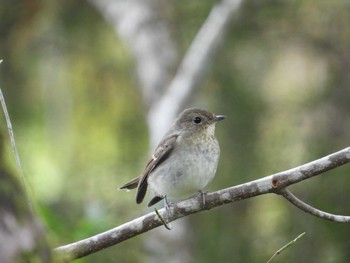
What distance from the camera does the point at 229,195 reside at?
3.26 meters

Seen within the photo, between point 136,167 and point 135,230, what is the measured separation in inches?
140

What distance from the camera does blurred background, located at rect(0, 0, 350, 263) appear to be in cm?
588

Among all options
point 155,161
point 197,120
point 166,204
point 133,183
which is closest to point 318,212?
point 166,204

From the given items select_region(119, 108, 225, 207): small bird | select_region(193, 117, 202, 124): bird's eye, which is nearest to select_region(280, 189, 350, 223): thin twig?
select_region(119, 108, 225, 207): small bird

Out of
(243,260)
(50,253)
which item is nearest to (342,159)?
(50,253)

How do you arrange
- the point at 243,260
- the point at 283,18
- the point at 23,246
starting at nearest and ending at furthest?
the point at 23,246 < the point at 243,260 < the point at 283,18

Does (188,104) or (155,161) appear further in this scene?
(188,104)

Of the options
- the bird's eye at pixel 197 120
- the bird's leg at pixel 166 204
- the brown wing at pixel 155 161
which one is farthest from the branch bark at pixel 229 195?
the bird's eye at pixel 197 120

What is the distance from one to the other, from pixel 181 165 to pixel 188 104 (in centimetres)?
184

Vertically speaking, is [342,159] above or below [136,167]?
above

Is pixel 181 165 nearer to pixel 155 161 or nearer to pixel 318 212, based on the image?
pixel 155 161

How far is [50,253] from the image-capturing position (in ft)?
5.90

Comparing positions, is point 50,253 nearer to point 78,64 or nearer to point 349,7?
point 349,7

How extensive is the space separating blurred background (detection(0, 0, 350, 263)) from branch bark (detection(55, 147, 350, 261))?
2228mm
